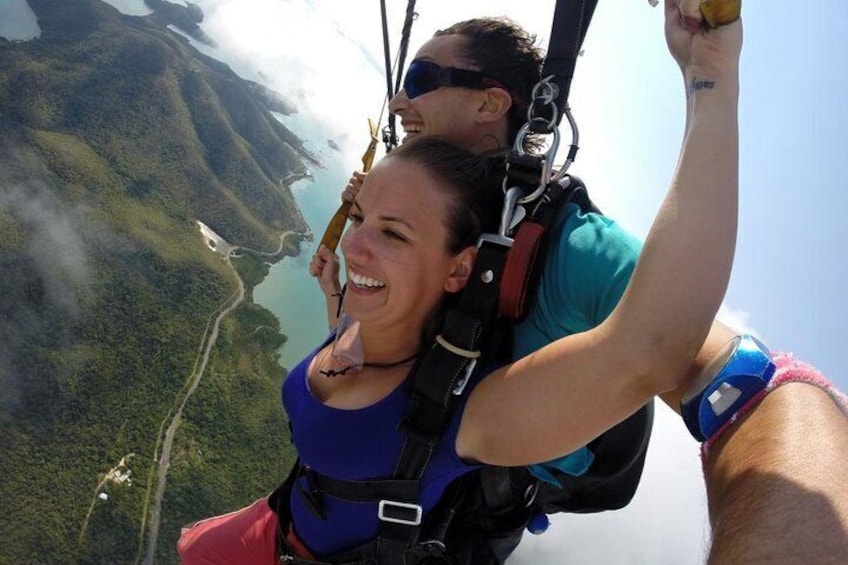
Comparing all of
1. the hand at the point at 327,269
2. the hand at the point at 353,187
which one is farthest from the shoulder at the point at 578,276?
the hand at the point at 327,269

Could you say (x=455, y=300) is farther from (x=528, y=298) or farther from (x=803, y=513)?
(x=803, y=513)

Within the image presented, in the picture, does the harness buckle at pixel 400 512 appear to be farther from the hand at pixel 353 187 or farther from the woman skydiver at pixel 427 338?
the hand at pixel 353 187

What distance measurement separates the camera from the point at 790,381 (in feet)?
3.61

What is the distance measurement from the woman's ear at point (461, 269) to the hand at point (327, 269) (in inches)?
44.5

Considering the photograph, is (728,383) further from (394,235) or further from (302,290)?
(302,290)

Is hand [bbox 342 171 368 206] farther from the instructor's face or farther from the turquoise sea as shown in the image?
the turquoise sea

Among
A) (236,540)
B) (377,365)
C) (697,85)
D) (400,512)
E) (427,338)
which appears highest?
(697,85)

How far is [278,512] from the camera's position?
2346 millimetres

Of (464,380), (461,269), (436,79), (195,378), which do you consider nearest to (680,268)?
(464,380)

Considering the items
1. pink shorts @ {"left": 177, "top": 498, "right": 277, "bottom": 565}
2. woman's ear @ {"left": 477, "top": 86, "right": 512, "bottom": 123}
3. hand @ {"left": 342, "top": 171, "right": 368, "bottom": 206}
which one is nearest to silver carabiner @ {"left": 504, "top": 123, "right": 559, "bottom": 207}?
woman's ear @ {"left": 477, "top": 86, "right": 512, "bottom": 123}

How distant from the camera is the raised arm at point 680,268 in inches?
38.7

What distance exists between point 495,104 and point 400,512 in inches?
53.8

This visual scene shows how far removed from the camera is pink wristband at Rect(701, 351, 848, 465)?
1.09 meters

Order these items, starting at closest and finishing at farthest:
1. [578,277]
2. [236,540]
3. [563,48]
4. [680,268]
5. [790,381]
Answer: [680,268]
[790,381]
[578,277]
[563,48]
[236,540]
